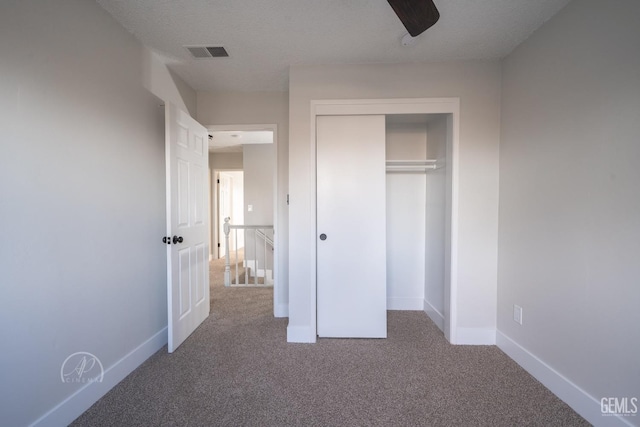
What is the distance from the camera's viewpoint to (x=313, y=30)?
6.23 feet

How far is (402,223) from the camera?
302cm

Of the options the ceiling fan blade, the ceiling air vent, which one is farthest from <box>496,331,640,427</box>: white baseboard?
the ceiling air vent

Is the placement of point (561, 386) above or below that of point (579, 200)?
below

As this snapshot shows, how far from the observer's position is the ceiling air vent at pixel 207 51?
2.11m

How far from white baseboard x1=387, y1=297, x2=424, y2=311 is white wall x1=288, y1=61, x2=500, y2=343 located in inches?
28.5

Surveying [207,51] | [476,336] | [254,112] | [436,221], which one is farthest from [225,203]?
[476,336]

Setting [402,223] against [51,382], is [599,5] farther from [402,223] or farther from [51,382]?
[51,382]

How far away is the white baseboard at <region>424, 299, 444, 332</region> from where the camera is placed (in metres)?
2.55

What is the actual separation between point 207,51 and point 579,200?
2.88 m

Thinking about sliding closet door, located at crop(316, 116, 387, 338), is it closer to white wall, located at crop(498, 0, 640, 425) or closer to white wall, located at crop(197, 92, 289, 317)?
white wall, located at crop(197, 92, 289, 317)

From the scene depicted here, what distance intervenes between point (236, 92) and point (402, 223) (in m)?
2.40

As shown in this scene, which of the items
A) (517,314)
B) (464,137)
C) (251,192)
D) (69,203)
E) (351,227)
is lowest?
(517,314)

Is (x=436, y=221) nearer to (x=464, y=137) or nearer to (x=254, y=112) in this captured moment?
(x=464, y=137)

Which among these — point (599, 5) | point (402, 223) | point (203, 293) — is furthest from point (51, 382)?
point (599, 5)
